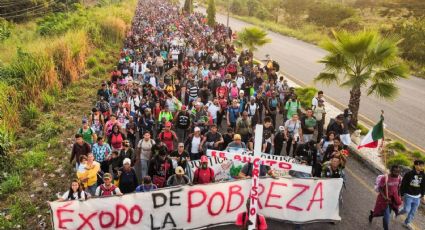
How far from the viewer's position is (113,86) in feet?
45.4

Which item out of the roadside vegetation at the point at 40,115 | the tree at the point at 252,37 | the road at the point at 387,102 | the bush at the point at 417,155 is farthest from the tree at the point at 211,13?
the bush at the point at 417,155

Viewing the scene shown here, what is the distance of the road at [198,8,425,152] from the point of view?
15.0 metres

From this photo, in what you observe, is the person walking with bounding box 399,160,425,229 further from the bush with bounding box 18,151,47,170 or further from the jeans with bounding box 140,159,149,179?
the bush with bounding box 18,151,47,170

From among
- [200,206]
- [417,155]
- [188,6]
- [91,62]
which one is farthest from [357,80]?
[188,6]

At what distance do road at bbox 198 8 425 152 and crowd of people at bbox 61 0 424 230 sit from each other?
3669 mm

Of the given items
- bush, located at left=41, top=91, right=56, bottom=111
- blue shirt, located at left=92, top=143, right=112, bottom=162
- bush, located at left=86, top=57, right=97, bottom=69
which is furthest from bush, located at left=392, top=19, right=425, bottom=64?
blue shirt, located at left=92, top=143, right=112, bottom=162

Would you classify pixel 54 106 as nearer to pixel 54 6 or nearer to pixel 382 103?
pixel 382 103

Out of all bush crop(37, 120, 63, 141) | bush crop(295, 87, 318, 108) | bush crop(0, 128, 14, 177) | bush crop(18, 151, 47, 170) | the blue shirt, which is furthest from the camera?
bush crop(295, 87, 318, 108)

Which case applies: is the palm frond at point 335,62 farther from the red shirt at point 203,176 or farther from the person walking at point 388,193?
the red shirt at point 203,176

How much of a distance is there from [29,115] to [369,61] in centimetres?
1188

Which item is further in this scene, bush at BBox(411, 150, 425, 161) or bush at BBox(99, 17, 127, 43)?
bush at BBox(99, 17, 127, 43)

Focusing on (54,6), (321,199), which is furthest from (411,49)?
(54,6)

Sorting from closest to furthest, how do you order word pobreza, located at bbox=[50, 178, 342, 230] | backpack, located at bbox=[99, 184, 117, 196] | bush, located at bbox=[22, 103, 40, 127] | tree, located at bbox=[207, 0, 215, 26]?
word pobreza, located at bbox=[50, 178, 342, 230]
backpack, located at bbox=[99, 184, 117, 196]
bush, located at bbox=[22, 103, 40, 127]
tree, located at bbox=[207, 0, 215, 26]

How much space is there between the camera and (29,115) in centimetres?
1391
